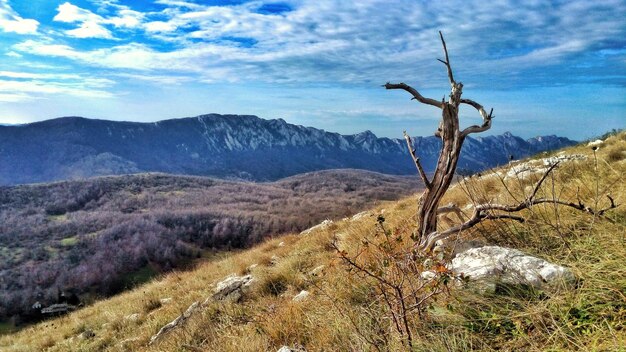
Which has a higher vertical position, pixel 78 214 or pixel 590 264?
pixel 590 264

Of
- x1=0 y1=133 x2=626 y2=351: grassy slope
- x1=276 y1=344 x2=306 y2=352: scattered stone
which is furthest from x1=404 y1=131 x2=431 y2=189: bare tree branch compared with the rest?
x1=276 y1=344 x2=306 y2=352: scattered stone

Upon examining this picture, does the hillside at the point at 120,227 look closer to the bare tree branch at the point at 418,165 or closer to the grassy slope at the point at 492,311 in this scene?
the grassy slope at the point at 492,311

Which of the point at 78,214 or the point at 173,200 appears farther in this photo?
the point at 173,200

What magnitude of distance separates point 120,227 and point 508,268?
12692 centimetres

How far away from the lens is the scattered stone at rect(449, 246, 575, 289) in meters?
3.00

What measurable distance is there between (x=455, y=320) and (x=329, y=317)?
132 cm

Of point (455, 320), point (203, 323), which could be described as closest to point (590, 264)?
point (455, 320)

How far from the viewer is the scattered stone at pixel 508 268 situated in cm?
300

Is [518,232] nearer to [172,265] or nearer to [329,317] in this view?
[329,317]

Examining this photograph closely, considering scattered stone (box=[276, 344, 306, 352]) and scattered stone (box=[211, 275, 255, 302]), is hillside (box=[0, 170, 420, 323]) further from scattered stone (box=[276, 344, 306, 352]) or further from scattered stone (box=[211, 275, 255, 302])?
scattered stone (box=[276, 344, 306, 352])

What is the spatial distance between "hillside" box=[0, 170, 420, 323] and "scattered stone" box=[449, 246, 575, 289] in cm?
A: 3927

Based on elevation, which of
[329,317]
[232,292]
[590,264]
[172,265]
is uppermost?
[590,264]

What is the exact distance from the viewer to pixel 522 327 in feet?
8.83

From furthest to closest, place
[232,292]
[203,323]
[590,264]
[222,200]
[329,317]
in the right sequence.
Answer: [222,200] → [232,292] → [203,323] → [329,317] → [590,264]
